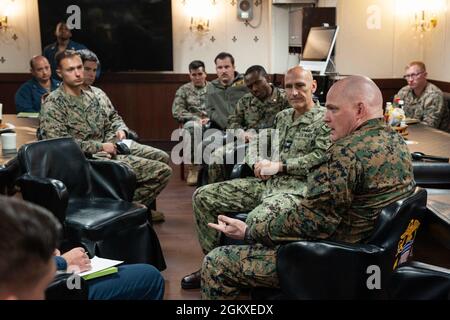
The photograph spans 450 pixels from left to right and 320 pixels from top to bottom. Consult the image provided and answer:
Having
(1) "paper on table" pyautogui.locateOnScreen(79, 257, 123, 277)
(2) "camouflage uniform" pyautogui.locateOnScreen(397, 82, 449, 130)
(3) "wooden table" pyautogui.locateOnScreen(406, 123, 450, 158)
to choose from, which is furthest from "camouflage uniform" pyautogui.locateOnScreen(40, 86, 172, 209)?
(2) "camouflage uniform" pyautogui.locateOnScreen(397, 82, 449, 130)

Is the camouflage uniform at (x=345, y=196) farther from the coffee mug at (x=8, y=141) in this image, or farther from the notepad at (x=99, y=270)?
the coffee mug at (x=8, y=141)

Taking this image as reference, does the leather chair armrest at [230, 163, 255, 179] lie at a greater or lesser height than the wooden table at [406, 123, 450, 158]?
lesser

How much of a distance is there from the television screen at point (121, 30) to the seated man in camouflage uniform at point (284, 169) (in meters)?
4.47

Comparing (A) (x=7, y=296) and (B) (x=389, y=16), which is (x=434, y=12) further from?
(A) (x=7, y=296)

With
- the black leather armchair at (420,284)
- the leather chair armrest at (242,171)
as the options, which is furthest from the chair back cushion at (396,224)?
the leather chair armrest at (242,171)

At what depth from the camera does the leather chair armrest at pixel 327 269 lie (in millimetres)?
1983

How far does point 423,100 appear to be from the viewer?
5145 millimetres

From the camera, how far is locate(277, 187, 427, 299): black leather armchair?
199cm

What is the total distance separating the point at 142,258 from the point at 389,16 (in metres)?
4.57

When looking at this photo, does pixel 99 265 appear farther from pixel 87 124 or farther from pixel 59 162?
pixel 87 124

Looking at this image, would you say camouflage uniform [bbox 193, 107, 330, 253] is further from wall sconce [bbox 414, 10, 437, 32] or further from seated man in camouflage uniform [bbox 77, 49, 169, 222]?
wall sconce [bbox 414, 10, 437, 32]

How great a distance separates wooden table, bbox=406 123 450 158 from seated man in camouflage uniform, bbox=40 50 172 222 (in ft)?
5.75

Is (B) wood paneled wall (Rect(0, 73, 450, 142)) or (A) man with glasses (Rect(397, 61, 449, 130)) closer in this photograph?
(A) man with glasses (Rect(397, 61, 449, 130))
